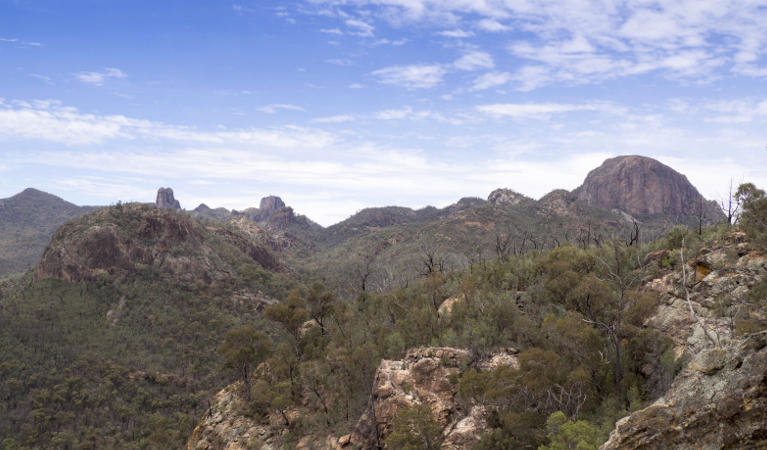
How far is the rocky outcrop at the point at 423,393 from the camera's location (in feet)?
69.5

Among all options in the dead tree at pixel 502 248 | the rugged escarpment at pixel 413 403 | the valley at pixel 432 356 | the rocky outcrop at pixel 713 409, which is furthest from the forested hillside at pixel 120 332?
the rocky outcrop at pixel 713 409

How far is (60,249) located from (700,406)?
110473 mm

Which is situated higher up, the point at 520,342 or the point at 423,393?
the point at 520,342

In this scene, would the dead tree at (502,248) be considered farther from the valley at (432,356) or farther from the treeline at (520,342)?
the treeline at (520,342)

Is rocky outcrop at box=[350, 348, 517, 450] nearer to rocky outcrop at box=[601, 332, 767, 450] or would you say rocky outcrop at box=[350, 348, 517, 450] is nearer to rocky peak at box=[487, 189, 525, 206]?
rocky outcrop at box=[601, 332, 767, 450]

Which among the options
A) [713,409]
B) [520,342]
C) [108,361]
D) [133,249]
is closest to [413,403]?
[520,342]

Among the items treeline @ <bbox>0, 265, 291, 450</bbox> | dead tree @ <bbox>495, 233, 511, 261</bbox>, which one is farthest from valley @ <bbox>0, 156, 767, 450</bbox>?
dead tree @ <bbox>495, 233, 511, 261</bbox>

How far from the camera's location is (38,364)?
6481 cm

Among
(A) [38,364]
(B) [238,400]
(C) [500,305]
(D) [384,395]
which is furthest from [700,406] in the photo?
(A) [38,364]

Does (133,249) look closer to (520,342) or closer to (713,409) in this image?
(520,342)

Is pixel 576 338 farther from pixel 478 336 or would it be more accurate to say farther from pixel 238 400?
pixel 238 400

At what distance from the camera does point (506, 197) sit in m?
170

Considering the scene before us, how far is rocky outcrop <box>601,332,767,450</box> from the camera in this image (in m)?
6.82

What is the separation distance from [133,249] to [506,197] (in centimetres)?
13979
